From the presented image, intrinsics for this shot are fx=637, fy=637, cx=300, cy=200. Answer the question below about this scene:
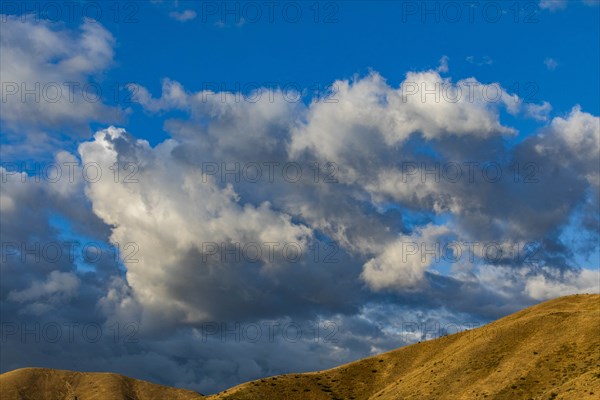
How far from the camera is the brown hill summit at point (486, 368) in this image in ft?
369

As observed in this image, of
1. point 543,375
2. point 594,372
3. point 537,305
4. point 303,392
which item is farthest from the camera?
point 537,305

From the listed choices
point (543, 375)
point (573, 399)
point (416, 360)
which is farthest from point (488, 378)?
point (416, 360)

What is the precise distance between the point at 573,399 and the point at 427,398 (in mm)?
35042

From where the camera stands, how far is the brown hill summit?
11238 centimetres

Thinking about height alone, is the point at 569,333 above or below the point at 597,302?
below

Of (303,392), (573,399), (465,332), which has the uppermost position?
(465,332)

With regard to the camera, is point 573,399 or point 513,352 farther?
point 513,352

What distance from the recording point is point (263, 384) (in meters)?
151

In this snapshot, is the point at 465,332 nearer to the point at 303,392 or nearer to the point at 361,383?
the point at 361,383

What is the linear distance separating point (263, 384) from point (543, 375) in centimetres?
6524

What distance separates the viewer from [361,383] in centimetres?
15450

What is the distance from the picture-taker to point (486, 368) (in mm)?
126062

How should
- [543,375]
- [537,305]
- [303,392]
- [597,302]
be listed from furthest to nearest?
[537,305] → [597,302] → [303,392] → [543,375]

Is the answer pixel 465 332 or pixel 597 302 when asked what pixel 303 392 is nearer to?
pixel 465 332
